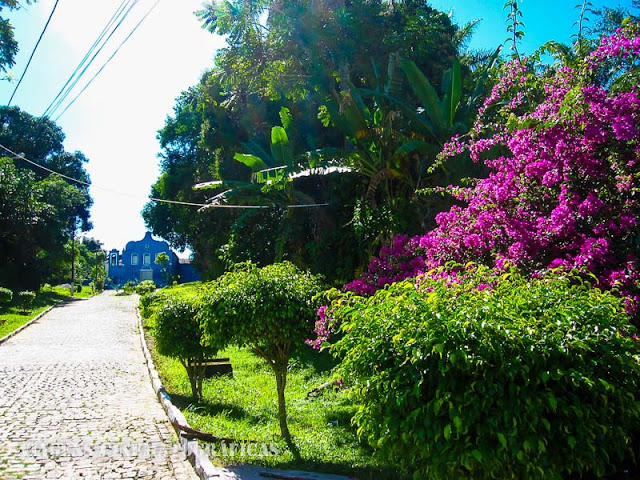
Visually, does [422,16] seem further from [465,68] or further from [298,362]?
[298,362]

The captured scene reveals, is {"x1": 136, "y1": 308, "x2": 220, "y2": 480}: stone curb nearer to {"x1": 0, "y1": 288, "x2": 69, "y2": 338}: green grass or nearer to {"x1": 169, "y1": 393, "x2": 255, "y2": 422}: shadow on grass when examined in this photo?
{"x1": 169, "y1": 393, "x2": 255, "y2": 422}: shadow on grass

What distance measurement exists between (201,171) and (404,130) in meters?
16.6

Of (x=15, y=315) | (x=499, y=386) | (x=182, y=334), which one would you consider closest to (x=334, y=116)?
(x=182, y=334)

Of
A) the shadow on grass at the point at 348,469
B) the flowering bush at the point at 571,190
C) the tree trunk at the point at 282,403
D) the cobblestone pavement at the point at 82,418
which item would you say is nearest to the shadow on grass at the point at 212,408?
the cobblestone pavement at the point at 82,418

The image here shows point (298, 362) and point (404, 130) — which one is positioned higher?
point (404, 130)

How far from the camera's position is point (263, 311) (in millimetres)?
6977

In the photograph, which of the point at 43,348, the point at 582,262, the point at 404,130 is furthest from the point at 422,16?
the point at 43,348

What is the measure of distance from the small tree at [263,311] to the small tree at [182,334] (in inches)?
118

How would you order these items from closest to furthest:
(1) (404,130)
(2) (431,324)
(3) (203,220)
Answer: (2) (431,324)
(1) (404,130)
(3) (203,220)

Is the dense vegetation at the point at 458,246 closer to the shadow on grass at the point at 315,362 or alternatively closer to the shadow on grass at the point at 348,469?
the shadow on grass at the point at 348,469

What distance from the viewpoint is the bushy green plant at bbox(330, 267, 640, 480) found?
3.44m

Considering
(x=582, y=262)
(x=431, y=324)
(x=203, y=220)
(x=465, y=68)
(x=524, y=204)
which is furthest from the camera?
(x=203, y=220)

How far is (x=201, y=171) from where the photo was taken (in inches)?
1128

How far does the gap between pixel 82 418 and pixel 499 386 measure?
732 cm
